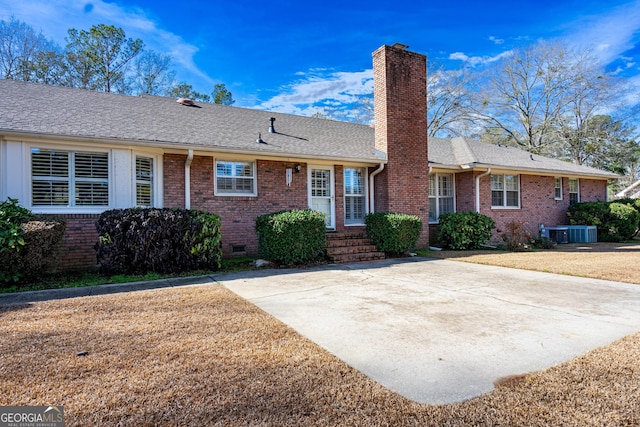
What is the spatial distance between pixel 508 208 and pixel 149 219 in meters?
13.3

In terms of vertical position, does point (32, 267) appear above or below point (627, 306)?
above

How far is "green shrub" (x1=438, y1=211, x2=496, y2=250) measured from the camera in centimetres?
1176

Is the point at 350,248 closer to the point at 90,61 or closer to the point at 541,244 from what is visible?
the point at 541,244

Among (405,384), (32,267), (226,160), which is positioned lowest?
(405,384)

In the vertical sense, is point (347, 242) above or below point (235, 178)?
below

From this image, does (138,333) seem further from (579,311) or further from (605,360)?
(579,311)

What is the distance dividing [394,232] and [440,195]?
4718 millimetres

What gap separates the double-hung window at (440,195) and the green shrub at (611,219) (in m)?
6.54

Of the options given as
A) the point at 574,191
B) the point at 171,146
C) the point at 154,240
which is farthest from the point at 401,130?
the point at 574,191

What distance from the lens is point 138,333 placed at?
3719 mm

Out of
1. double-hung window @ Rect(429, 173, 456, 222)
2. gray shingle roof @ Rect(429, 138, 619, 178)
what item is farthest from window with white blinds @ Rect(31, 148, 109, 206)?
double-hung window @ Rect(429, 173, 456, 222)

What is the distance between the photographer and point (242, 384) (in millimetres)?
2559

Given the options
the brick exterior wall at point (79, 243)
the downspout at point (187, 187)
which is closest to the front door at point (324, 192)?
the downspout at point (187, 187)

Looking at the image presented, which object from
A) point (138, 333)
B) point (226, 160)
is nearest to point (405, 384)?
point (138, 333)
